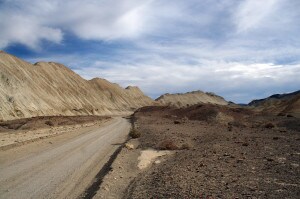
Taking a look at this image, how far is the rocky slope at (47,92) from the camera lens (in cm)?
7067

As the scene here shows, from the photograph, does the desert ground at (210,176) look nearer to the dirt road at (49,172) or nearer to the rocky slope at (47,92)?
the dirt road at (49,172)

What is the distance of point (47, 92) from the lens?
9612 centimetres

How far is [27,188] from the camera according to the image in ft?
38.5

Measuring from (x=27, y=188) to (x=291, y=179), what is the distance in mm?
8585

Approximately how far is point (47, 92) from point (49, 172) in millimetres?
84748

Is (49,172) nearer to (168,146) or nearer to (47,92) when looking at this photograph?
(168,146)

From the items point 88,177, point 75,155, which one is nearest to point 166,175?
point 88,177

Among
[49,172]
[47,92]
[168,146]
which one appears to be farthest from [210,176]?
[47,92]

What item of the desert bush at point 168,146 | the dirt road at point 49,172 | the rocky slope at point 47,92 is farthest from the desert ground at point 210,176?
the rocky slope at point 47,92

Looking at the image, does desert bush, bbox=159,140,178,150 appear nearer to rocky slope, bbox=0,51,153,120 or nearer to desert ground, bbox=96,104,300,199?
desert ground, bbox=96,104,300,199

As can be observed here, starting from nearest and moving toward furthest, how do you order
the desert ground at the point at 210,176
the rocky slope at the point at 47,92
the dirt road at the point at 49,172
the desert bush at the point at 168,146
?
the desert ground at the point at 210,176
the dirt road at the point at 49,172
the desert bush at the point at 168,146
the rocky slope at the point at 47,92

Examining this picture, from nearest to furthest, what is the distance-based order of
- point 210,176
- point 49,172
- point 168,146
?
point 210,176, point 49,172, point 168,146

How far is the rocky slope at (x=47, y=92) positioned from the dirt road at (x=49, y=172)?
4486cm

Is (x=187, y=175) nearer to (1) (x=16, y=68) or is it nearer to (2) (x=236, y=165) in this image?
(2) (x=236, y=165)
